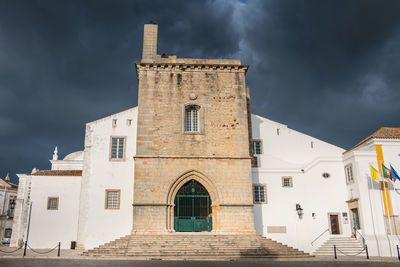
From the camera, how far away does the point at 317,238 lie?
21.6 m

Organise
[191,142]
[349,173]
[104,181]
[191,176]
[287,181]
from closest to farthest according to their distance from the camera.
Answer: [191,176], [191,142], [104,181], [349,173], [287,181]

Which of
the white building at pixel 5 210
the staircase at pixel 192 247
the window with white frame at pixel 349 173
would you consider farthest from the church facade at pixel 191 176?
the white building at pixel 5 210

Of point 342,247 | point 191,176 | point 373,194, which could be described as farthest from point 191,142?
point 373,194

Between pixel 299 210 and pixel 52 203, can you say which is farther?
pixel 52 203

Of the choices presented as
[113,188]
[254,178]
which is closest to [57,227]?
[113,188]

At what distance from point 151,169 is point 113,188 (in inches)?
147

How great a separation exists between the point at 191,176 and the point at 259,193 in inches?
187

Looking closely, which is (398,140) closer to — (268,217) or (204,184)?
(268,217)

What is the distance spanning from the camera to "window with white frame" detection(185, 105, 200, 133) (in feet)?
70.6

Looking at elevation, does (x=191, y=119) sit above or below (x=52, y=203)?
above

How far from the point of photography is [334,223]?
22.2 metres

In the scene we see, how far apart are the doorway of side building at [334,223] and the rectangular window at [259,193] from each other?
4118 millimetres

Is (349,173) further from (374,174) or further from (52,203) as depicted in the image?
(52,203)

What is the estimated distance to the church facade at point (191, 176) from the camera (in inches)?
792
